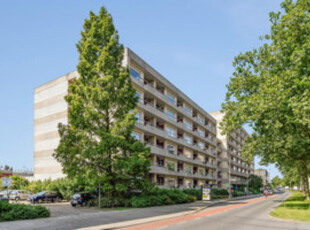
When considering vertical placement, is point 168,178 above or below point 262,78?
below

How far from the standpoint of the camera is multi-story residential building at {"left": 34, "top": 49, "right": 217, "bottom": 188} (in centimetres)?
Result: 3916

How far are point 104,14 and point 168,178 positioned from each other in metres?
27.6

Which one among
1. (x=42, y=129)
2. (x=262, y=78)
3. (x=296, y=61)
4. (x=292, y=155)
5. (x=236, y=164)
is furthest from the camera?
(x=236, y=164)

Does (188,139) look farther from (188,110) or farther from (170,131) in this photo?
(170,131)

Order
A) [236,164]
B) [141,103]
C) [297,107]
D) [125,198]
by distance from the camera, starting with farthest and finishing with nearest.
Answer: [236,164] → [141,103] → [125,198] → [297,107]

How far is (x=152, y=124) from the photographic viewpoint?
136 feet

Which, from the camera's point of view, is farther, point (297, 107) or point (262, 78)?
point (262, 78)

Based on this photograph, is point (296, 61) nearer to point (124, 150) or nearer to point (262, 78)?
point (262, 78)

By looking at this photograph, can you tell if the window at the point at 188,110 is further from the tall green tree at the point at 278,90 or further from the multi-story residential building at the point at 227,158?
the tall green tree at the point at 278,90

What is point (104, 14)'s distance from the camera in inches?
1141

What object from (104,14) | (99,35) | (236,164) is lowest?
(236,164)

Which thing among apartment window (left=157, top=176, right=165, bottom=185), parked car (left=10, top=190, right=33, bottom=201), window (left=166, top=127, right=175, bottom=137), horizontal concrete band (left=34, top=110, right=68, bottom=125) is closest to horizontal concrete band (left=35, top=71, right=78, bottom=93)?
horizontal concrete band (left=34, top=110, right=68, bottom=125)

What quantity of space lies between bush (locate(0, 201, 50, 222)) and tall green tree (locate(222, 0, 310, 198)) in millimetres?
16326

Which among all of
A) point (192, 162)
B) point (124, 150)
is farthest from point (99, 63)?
point (192, 162)
